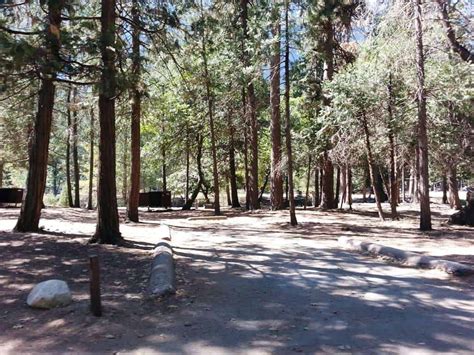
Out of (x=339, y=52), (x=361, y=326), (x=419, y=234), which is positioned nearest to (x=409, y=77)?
(x=419, y=234)

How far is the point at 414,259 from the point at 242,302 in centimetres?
402

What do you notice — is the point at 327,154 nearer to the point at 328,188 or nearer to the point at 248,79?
the point at 328,188

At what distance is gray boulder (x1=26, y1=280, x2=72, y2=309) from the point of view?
5.78m

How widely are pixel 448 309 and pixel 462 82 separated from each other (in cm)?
1075

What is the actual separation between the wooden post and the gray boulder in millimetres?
571

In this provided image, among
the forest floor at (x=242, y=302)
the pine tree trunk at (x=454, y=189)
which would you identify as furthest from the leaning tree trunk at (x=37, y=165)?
the pine tree trunk at (x=454, y=189)

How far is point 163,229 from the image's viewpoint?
45.0 ft

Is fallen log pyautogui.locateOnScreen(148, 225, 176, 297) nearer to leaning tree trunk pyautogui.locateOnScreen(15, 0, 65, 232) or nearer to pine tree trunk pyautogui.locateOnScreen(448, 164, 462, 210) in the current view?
leaning tree trunk pyautogui.locateOnScreen(15, 0, 65, 232)

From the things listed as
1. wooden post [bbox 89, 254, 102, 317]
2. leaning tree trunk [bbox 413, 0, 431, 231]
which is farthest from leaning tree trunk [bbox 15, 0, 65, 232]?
leaning tree trunk [bbox 413, 0, 431, 231]

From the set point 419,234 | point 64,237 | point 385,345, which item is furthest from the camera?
point 419,234

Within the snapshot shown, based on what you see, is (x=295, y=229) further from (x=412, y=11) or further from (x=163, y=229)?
(x=412, y=11)

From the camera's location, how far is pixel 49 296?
19.1ft

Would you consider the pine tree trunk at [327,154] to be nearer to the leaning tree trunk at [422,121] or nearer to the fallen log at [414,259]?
the leaning tree trunk at [422,121]

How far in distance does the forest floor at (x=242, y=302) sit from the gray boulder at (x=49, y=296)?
99 millimetres
